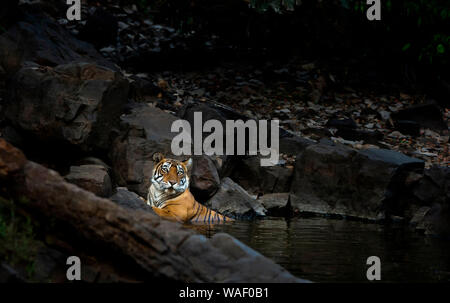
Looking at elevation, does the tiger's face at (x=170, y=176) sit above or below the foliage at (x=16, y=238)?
below

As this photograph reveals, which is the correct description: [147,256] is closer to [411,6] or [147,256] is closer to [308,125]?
[308,125]

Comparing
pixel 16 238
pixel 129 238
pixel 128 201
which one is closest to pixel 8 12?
pixel 128 201

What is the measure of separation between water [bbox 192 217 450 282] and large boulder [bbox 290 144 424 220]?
774 mm

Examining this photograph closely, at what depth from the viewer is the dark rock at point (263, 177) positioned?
9.96 m

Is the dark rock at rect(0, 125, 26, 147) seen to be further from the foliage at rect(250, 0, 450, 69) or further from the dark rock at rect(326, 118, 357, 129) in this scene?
the dark rock at rect(326, 118, 357, 129)

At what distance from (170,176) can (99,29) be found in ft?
27.4

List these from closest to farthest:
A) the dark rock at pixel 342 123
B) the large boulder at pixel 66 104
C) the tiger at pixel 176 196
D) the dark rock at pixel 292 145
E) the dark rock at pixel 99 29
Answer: the tiger at pixel 176 196 → the large boulder at pixel 66 104 → the dark rock at pixel 292 145 → the dark rock at pixel 342 123 → the dark rock at pixel 99 29

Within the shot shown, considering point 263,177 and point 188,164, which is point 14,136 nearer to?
point 188,164

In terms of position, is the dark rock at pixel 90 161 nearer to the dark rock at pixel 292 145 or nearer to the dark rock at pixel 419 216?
the dark rock at pixel 292 145

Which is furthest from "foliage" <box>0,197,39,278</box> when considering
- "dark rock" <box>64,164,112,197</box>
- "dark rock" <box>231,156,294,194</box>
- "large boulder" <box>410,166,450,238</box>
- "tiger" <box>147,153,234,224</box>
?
"dark rock" <box>231,156,294,194</box>

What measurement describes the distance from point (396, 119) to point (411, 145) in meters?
1.30

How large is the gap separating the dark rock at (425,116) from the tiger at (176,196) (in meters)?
6.80

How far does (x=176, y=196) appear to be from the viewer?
330 inches

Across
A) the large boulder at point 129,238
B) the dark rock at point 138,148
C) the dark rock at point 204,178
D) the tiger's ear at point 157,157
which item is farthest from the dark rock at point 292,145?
the large boulder at point 129,238
